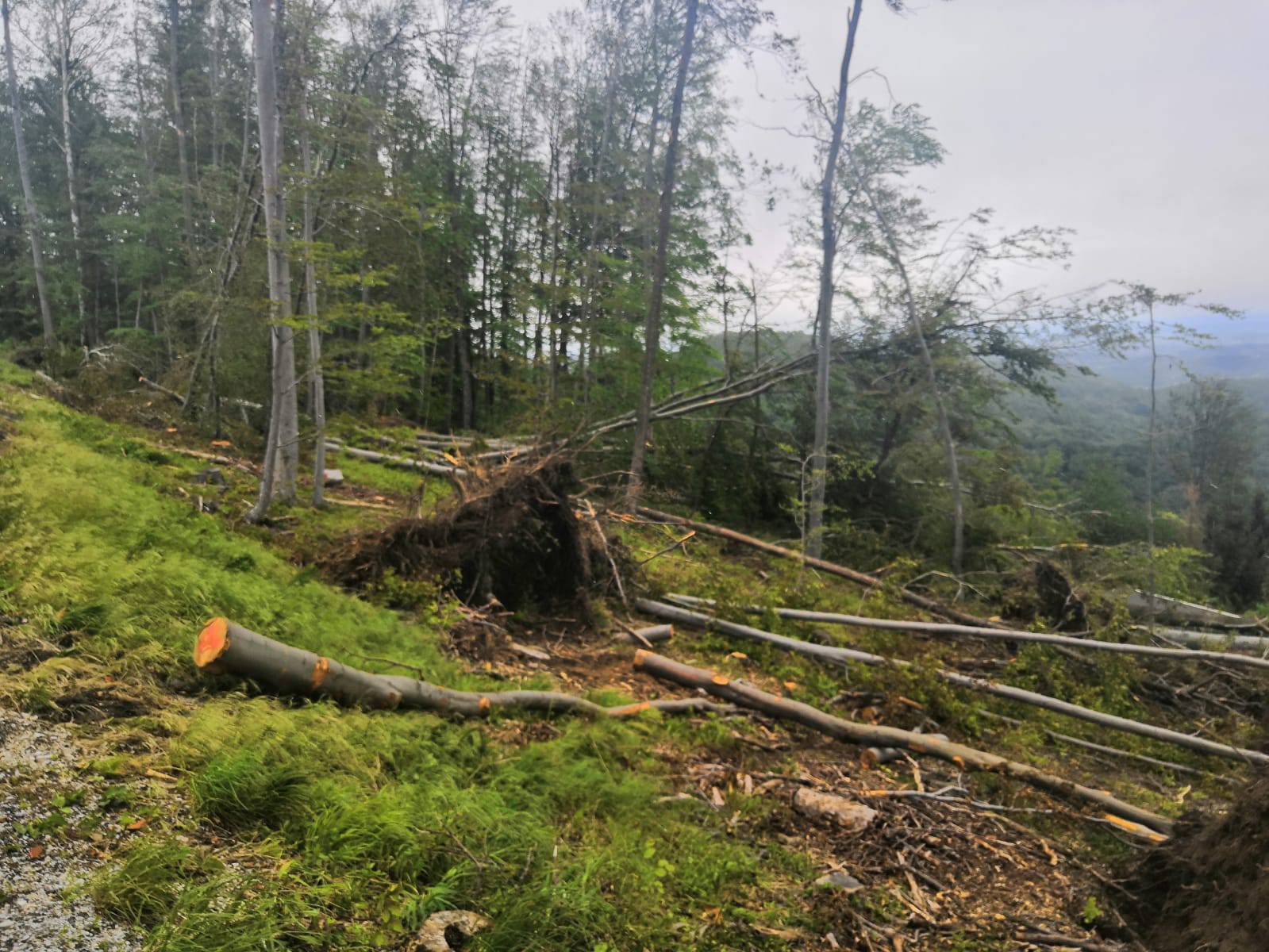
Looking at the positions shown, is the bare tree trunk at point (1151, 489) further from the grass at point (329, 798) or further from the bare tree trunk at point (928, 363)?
the grass at point (329, 798)

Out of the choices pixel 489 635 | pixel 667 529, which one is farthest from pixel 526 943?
pixel 667 529

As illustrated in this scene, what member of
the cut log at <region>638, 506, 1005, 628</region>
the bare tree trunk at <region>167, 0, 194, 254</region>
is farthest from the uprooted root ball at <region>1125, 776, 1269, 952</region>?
the bare tree trunk at <region>167, 0, 194, 254</region>

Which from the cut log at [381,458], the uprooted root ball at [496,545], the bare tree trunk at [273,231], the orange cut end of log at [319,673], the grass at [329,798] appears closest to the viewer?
the grass at [329,798]

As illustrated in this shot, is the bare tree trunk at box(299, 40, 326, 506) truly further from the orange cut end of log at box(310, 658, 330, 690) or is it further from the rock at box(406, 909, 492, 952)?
the rock at box(406, 909, 492, 952)

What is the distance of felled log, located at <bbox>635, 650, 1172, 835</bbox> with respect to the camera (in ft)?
16.4

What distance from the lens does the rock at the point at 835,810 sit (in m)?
4.21

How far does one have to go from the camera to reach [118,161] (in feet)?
70.6

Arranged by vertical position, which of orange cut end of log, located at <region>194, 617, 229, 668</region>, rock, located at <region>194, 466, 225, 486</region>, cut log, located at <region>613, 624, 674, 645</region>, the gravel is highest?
rock, located at <region>194, 466, 225, 486</region>

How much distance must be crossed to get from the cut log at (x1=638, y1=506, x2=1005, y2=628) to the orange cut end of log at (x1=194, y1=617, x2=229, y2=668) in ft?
25.5

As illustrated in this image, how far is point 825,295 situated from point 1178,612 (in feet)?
26.9

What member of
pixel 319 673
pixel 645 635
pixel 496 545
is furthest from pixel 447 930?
pixel 645 635

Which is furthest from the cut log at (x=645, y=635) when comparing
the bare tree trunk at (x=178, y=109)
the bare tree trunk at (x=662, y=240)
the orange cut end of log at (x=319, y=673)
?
the bare tree trunk at (x=178, y=109)

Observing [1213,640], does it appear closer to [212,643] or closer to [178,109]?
[212,643]

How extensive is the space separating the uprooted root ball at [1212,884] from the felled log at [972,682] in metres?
2.16
